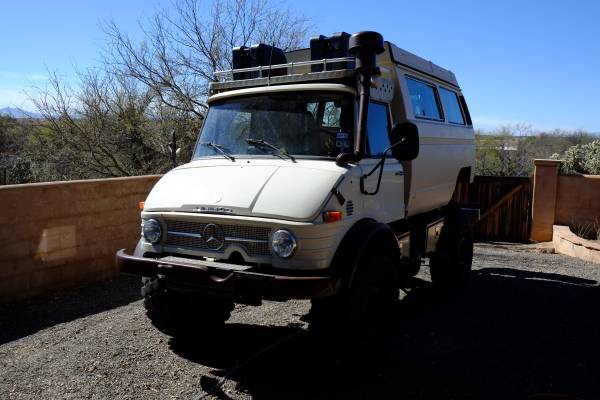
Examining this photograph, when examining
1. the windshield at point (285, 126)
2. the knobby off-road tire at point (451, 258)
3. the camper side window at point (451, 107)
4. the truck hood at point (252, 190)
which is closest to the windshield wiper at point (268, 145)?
the windshield at point (285, 126)

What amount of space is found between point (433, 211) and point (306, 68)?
291cm

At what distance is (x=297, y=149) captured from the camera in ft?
15.3

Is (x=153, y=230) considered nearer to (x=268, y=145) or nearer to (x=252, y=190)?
(x=252, y=190)

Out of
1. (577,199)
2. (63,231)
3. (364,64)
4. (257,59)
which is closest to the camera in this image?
(364,64)

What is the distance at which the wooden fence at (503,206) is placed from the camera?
12.5 m

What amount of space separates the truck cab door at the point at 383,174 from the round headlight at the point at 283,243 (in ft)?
3.28

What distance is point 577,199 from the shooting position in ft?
38.5

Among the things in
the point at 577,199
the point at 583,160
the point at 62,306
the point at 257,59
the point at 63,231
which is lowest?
the point at 62,306

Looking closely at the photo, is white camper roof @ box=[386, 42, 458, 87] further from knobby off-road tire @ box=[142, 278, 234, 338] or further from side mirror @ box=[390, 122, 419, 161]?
knobby off-road tire @ box=[142, 278, 234, 338]

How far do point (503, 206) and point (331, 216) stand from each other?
32.7ft

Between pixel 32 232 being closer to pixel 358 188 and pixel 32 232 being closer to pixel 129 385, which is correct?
pixel 129 385

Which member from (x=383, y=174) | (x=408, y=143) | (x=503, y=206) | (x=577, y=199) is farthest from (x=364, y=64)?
(x=503, y=206)

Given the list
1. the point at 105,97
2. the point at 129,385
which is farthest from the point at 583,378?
the point at 105,97

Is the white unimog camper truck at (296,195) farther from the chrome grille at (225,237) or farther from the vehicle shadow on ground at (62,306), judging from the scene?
the vehicle shadow on ground at (62,306)
